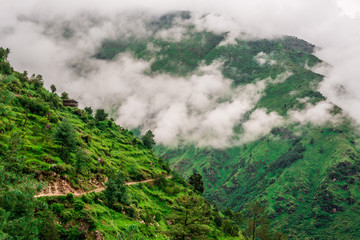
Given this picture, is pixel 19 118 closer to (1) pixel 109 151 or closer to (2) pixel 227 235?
(1) pixel 109 151

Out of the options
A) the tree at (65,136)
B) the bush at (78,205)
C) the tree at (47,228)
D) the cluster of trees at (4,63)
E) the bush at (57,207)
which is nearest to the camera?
the tree at (47,228)

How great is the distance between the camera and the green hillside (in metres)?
45.6

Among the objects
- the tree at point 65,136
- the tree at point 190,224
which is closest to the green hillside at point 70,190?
the tree at point 65,136

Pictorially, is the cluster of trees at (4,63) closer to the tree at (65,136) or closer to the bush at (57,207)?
the tree at (65,136)

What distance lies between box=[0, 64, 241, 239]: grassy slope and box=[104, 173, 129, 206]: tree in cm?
210

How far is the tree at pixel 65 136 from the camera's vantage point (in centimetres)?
8478

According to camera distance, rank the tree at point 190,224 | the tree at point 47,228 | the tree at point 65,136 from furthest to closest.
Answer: the tree at point 65,136
the tree at point 190,224
the tree at point 47,228

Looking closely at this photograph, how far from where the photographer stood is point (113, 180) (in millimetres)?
86062

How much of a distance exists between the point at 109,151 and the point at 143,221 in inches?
2606

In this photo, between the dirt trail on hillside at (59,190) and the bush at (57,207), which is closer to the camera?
the bush at (57,207)

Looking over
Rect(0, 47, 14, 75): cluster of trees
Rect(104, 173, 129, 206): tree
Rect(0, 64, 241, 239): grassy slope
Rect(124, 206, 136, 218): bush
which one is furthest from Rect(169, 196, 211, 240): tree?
Rect(0, 47, 14, 75): cluster of trees

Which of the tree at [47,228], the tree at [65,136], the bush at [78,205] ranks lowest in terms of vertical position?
the tree at [47,228]

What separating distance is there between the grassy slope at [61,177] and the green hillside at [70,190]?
13cm

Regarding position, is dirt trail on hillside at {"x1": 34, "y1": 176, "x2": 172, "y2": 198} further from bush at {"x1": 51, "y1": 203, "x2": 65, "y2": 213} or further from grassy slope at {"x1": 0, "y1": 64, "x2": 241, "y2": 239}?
bush at {"x1": 51, "y1": 203, "x2": 65, "y2": 213}
